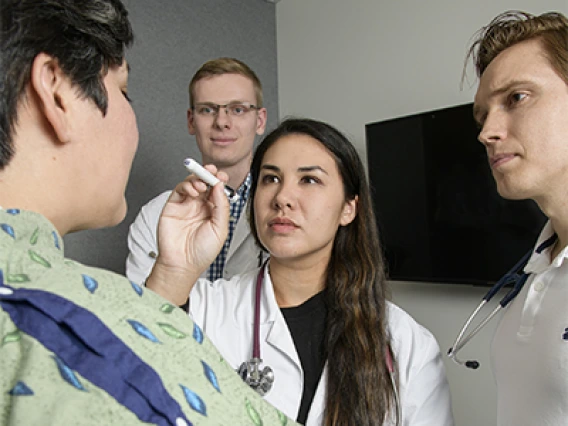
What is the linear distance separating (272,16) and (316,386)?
107 inches

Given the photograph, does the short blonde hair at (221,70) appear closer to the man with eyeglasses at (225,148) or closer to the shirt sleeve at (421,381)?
the man with eyeglasses at (225,148)

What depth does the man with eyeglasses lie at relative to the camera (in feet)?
6.20

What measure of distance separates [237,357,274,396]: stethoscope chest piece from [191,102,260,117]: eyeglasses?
1.12 m

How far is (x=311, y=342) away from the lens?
132 centimetres

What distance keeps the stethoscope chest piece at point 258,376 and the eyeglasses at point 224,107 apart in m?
1.12

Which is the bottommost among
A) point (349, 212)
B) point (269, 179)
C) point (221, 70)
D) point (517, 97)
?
point (349, 212)

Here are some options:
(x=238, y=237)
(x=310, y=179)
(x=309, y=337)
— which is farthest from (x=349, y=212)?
(x=238, y=237)

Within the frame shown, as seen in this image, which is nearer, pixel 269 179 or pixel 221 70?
pixel 269 179

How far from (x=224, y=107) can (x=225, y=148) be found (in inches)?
6.8

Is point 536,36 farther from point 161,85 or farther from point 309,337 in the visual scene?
point 161,85

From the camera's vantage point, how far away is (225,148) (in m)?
1.97

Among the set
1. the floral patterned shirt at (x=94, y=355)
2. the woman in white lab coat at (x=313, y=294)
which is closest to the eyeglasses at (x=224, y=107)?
the woman in white lab coat at (x=313, y=294)

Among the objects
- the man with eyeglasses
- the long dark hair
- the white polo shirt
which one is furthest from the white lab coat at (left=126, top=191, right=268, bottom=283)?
the white polo shirt

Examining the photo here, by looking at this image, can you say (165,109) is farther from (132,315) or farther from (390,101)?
(132,315)
